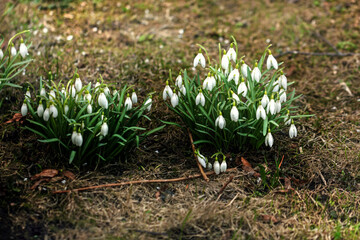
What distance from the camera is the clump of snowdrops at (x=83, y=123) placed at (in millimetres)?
2746

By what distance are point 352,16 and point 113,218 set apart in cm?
439

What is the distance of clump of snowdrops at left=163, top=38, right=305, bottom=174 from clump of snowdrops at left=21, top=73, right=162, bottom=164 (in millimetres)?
374

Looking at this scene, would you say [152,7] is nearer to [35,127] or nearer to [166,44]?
[166,44]

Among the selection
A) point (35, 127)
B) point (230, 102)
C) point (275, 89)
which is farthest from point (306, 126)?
point (35, 127)

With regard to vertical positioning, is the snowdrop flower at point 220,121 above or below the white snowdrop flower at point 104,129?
below

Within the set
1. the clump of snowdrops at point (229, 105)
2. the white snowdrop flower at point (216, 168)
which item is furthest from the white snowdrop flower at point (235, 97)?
the white snowdrop flower at point (216, 168)

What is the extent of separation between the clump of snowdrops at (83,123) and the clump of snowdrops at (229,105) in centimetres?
37

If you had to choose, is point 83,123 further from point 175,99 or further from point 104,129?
point 175,99

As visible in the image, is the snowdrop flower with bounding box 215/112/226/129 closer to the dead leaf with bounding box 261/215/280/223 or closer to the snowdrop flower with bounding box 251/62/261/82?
the snowdrop flower with bounding box 251/62/261/82

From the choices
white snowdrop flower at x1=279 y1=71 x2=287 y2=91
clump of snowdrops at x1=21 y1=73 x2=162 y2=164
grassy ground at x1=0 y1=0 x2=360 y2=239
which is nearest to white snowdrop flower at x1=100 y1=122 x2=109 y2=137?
clump of snowdrops at x1=21 y1=73 x2=162 y2=164

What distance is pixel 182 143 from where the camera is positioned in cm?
339

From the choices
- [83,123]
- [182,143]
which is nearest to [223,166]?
[182,143]

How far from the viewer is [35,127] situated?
3047mm

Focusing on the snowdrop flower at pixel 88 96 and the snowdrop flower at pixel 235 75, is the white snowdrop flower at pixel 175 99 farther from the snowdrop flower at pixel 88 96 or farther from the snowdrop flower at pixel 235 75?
the snowdrop flower at pixel 88 96
